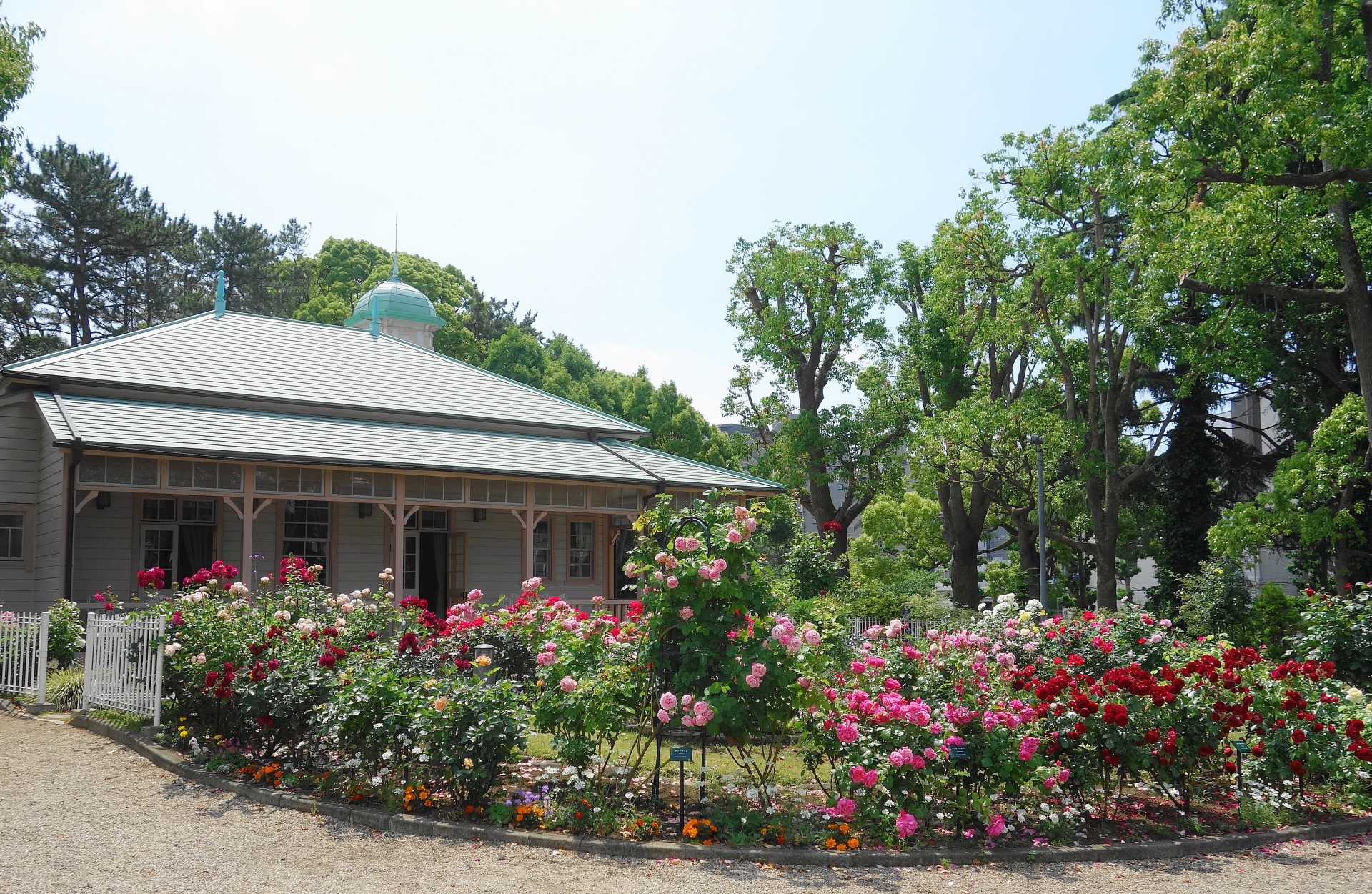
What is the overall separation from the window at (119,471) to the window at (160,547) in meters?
2.10

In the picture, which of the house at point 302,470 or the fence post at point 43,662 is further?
the house at point 302,470

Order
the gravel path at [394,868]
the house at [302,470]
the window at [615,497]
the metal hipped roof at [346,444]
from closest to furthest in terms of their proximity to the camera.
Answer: the gravel path at [394,868] < the metal hipped roof at [346,444] < the house at [302,470] < the window at [615,497]

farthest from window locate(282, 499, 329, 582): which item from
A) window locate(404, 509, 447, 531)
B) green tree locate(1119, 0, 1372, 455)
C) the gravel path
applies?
green tree locate(1119, 0, 1372, 455)

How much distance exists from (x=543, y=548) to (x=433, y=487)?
145 inches

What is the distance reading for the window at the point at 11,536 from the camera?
16.2m

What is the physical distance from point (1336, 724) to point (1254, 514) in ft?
41.7

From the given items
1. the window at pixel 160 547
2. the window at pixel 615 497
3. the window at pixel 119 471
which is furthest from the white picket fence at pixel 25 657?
the window at pixel 615 497

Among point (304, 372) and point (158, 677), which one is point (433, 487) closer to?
point (304, 372)

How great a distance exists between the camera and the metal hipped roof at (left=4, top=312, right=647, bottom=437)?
1728 centimetres

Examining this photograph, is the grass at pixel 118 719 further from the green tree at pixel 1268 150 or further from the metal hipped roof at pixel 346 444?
the green tree at pixel 1268 150

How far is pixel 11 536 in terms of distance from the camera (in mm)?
16312

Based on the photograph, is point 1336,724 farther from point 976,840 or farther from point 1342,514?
point 1342,514

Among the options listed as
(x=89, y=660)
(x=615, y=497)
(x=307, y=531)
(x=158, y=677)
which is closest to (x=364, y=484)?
(x=307, y=531)

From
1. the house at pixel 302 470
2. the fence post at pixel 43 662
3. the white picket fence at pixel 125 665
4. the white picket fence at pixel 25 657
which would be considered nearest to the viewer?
the white picket fence at pixel 125 665
